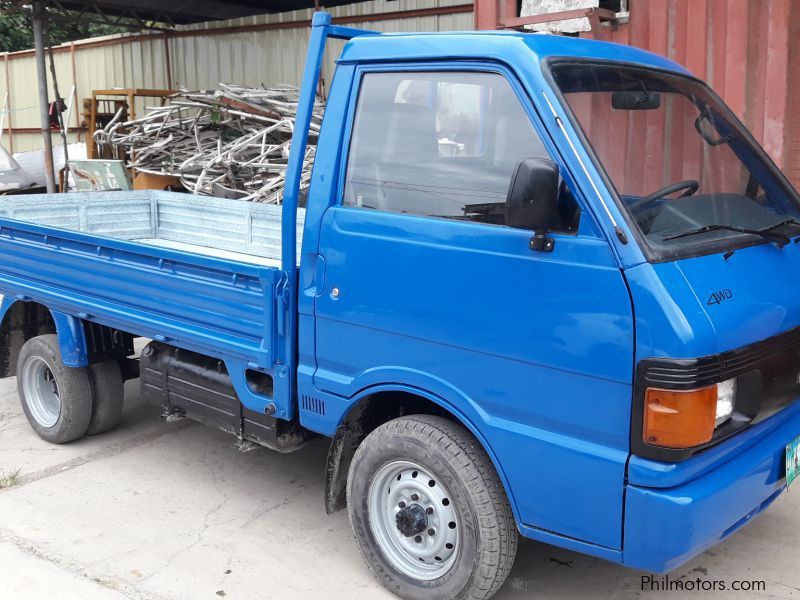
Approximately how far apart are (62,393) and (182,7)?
1092cm

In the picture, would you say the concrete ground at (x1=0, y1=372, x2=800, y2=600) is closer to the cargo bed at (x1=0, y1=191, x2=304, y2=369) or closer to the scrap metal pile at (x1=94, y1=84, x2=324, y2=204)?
the cargo bed at (x1=0, y1=191, x2=304, y2=369)

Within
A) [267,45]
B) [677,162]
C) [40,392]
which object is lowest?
[40,392]

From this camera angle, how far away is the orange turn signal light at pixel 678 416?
2.40 metres

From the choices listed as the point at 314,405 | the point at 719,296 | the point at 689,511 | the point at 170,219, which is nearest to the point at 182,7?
the point at 170,219

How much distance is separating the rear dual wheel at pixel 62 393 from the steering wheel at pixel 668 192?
3.52 m

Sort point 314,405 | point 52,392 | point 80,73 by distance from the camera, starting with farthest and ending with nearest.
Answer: point 80,73
point 52,392
point 314,405

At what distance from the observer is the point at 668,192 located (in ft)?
9.65

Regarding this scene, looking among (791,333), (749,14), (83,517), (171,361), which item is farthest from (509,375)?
(749,14)

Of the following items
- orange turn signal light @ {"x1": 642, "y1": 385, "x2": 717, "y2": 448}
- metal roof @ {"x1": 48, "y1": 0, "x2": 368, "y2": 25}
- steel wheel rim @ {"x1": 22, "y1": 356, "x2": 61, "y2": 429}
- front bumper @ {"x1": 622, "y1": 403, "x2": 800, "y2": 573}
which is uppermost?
metal roof @ {"x1": 48, "y1": 0, "x2": 368, "y2": 25}

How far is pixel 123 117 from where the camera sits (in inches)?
557

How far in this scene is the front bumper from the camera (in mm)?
2455

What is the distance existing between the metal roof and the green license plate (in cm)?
1176

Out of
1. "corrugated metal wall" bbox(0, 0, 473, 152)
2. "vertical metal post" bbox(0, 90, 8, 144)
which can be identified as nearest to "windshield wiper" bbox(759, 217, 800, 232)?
"corrugated metal wall" bbox(0, 0, 473, 152)

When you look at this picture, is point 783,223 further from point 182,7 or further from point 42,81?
point 182,7
